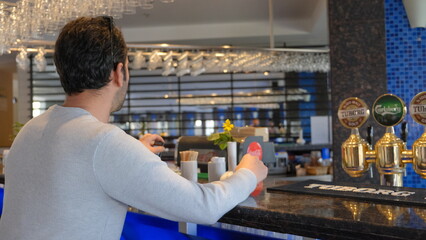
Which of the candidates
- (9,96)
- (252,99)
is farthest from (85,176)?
(9,96)

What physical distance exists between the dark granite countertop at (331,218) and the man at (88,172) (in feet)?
0.40

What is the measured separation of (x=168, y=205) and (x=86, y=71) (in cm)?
44

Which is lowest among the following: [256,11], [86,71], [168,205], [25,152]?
[168,205]

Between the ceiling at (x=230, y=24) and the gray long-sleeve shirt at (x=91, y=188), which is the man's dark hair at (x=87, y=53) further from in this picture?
the ceiling at (x=230, y=24)

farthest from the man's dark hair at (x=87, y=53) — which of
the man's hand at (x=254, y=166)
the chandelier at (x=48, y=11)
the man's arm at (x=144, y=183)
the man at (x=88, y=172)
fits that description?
the chandelier at (x=48, y=11)

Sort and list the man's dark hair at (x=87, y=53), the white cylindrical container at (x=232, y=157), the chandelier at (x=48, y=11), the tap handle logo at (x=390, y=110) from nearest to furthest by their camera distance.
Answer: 1. the man's dark hair at (x=87, y=53)
2. the tap handle logo at (x=390, y=110)
3. the white cylindrical container at (x=232, y=157)
4. the chandelier at (x=48, y=11)

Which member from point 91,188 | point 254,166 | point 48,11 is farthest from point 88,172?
point 48,11

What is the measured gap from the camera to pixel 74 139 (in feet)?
4.08

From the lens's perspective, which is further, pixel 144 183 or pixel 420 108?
pixel 420 108

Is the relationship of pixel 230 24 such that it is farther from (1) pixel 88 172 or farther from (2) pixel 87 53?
(1) pixel 88 172

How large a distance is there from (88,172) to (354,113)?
1.22 meters

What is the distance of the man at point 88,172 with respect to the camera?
3.99 feet

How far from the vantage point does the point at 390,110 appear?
75.0 inches

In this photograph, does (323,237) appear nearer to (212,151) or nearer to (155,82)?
(212,151)
